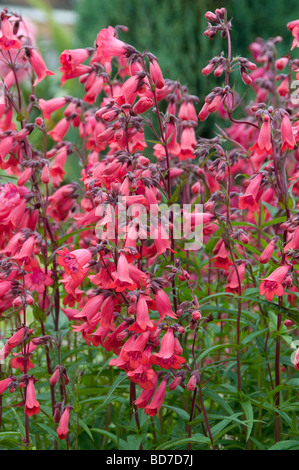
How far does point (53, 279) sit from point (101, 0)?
762 cm

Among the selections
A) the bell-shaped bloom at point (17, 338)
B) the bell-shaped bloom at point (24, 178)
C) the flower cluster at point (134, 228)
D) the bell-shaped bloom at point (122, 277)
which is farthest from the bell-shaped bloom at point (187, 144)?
the bell-shaped bloom at point (17, 338)

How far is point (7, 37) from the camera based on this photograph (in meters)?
2.79

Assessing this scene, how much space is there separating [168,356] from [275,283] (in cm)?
54

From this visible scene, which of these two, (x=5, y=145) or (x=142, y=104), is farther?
(x=5, y=145)

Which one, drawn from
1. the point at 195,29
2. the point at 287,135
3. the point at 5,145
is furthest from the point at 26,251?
the point at 195,29

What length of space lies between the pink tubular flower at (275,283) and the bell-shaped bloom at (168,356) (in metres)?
0.43

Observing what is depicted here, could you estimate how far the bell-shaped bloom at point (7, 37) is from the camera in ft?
9.12

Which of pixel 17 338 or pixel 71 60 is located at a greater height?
pixel 71 60

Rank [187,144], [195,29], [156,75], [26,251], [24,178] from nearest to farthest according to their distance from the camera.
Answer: [156,75]
[26,251]
[24,178]
[187,144]
[195,29]

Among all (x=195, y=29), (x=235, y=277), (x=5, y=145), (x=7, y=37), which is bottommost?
(x=235, y=277)

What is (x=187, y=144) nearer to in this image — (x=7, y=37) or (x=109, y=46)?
(x=109, y=46)

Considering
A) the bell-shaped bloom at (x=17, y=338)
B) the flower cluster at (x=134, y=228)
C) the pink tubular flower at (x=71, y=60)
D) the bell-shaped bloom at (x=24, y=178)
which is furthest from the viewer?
the pink tubular flower at (x=71, y=60)

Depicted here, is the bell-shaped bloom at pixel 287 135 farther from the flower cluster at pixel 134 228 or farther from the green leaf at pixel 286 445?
the green leaf at pixel 286 445

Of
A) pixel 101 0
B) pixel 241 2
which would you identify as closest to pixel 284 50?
pixel 241 2
